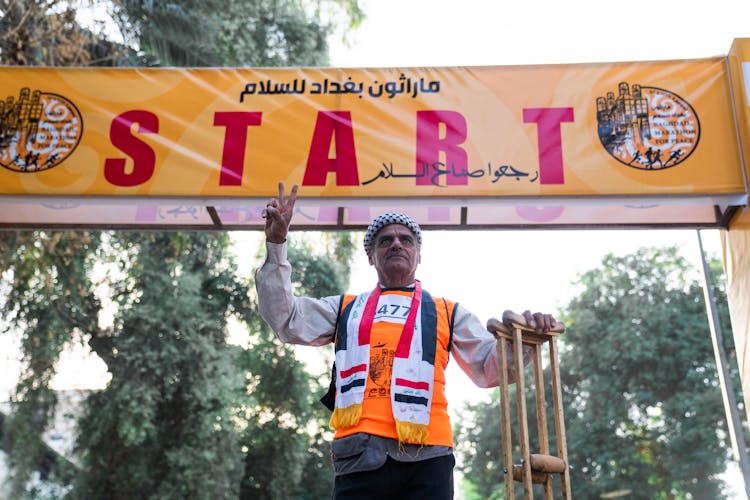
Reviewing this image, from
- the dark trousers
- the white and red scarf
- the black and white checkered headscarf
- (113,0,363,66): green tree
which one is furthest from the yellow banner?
(113,0,363,66): green tree

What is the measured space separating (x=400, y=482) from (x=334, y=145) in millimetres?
2362

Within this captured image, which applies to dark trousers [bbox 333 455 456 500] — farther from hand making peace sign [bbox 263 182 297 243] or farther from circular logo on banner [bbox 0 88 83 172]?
circular logo on banner [bbox 0 88 83 172]

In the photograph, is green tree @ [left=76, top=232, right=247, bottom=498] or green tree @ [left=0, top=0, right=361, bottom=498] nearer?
green tree @ [left=0, top=0, right=361, bottom=498]

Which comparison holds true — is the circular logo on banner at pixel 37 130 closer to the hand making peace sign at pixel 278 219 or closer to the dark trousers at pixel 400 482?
the hand making peace sign at pixel 278 219

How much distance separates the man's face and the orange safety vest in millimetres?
230

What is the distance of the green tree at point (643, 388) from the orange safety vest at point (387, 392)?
17.4 metres

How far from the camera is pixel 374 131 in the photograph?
165 inches

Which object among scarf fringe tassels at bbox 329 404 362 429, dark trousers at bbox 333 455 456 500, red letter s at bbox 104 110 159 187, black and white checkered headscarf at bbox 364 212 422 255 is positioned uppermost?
red letter s at bbox 104 110 159 187

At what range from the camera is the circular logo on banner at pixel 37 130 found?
13.6 ft

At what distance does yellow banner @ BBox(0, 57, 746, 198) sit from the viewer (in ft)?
13.2

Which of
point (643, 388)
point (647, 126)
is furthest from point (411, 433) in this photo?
point (643, 388)

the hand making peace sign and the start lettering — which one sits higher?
the start lettering

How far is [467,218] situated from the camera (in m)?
4.36

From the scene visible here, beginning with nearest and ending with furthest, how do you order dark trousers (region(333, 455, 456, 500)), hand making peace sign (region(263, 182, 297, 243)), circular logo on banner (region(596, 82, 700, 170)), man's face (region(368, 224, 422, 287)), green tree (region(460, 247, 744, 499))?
dark trousers (region(333, 455, 456, 500)) < hand making peace sign (region(263, 182, 297, 243)) < man's face (region(368, 224, 422, 287)) < circular logo on banner (region(596, 82, 700, 170)) < green tree (region(460, 247, 744, 499))
